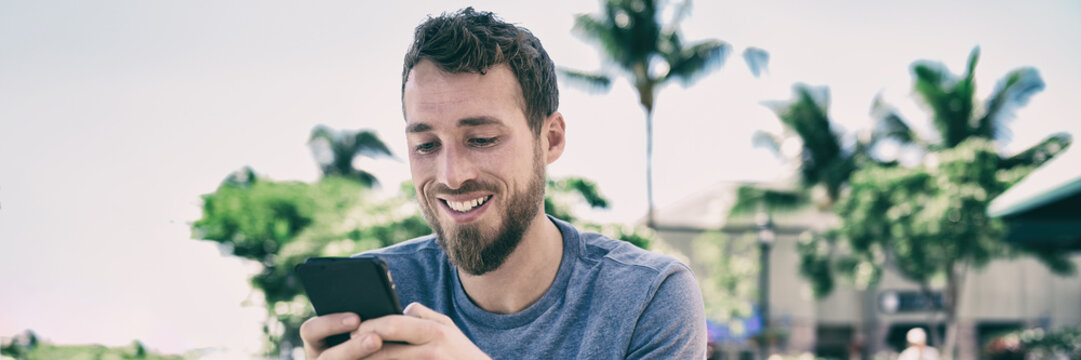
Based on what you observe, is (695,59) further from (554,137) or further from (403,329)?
(403,329)

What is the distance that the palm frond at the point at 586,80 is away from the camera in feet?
61.9

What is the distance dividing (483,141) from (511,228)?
0.19 m

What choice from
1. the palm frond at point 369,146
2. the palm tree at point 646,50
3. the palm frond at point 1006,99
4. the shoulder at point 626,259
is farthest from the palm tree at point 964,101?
the shoulder at point 626,259

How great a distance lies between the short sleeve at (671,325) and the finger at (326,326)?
0.60 metres

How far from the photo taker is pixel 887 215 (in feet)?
59.2

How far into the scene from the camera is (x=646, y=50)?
19.2 m

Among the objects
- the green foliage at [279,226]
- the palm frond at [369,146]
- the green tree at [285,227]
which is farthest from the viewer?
the palm frond at [369,146]

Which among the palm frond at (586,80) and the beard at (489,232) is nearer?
the beard at (489,232)

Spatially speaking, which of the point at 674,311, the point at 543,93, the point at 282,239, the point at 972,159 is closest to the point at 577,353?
the point at 674,311

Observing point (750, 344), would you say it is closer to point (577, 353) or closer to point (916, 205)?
point (916, 205)

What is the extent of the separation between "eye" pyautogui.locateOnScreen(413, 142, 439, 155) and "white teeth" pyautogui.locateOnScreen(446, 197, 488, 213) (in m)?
0.10

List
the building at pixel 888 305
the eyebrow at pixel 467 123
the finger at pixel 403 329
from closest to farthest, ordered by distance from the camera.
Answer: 1. the finger at pixel 403 329
2. the eyebrow at pixel 467 123
3. the building at pixel 888 305

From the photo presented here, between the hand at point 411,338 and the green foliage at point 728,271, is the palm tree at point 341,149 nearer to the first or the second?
the green foliage at point 728,271

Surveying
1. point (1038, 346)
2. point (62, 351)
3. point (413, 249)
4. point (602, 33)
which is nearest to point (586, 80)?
point (602, 33)
